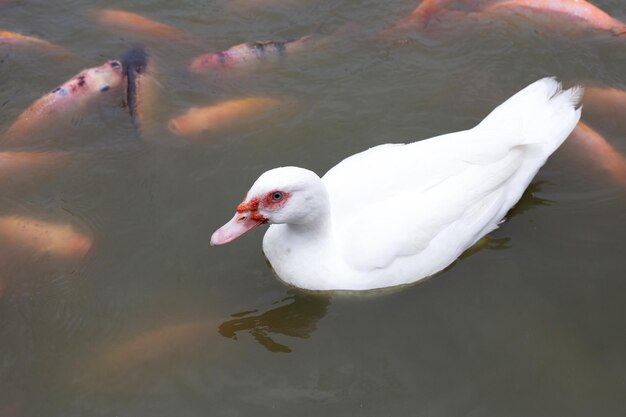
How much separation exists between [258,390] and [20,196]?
257 cm

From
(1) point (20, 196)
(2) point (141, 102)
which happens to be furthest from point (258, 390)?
(2) point (141, 102)

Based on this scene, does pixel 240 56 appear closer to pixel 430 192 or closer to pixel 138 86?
pixel 138 86

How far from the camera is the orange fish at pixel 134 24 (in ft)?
24.3

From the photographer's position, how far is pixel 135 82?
6.70 meters

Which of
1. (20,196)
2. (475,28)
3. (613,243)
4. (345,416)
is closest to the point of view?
(345,416)

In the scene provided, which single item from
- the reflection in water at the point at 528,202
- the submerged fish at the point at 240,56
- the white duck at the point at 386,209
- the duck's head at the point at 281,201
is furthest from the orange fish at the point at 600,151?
the submerged fish at the point at 240,56

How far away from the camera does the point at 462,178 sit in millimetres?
5176

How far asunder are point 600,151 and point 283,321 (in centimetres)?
290

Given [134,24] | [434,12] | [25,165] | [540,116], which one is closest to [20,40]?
[134,24]

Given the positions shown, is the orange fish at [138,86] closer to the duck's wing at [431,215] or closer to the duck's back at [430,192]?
the duck's back at [430,192]

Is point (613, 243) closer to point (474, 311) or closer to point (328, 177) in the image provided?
point (474, 311)

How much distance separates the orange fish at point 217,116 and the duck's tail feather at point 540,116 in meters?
1.96

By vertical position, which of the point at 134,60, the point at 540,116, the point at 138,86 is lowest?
the point at 138,86

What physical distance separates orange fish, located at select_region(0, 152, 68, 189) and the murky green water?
0.09 m
